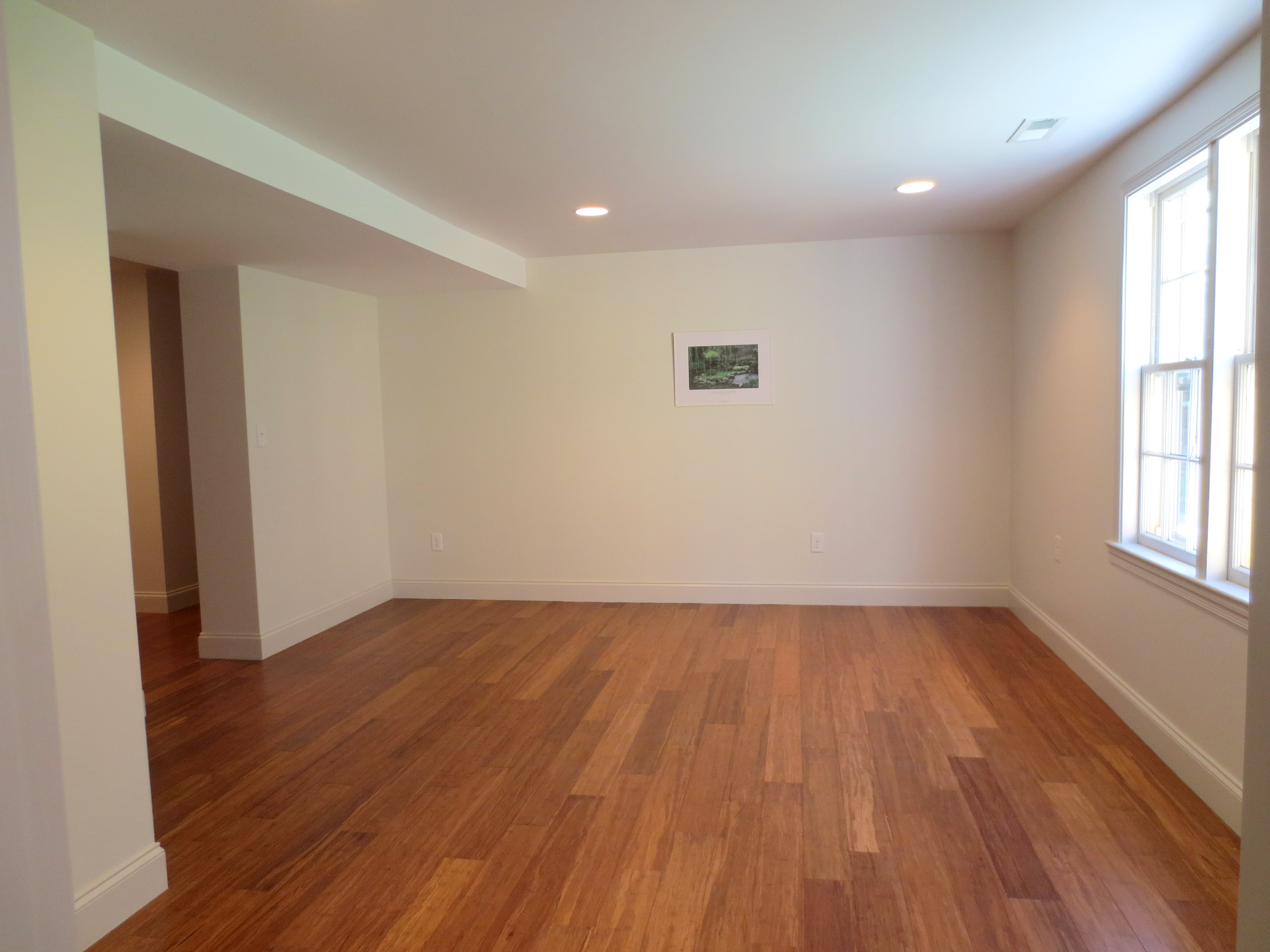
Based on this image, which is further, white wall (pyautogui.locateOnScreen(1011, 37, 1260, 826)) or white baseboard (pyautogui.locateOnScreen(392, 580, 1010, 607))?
white baseboard (pyautogui.locateOnScreen(392, 580, 1010, 607))

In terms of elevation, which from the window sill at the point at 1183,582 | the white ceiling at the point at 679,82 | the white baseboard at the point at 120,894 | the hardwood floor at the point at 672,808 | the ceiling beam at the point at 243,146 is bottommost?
the hardwood floor at the point at 672,808

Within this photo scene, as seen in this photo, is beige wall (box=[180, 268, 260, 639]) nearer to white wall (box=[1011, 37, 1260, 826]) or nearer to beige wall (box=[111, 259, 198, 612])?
beige wall (box=[111, 259, 198, 612])

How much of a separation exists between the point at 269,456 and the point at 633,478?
89.9 inches

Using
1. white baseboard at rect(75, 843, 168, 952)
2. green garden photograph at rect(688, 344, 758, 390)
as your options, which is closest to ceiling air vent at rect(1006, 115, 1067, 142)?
green garden photograph at rect(688, 344, 758, 390)

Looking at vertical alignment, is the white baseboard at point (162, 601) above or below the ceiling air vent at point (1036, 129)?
below

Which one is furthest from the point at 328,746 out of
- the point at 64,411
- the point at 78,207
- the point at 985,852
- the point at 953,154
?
the point at 953,154

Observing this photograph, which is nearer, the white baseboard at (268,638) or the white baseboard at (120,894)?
the white baseboard at (120,894)

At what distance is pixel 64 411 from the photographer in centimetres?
201

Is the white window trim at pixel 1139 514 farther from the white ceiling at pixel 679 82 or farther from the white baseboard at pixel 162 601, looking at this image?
the white baseboard at pixel 162 601

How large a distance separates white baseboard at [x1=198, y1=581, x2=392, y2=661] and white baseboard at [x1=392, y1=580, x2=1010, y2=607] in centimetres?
82

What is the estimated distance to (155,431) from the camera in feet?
18.5

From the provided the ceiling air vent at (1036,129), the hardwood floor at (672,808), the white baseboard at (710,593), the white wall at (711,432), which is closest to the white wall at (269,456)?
the hardwood floor at (672,808)

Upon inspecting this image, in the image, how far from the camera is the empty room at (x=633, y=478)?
80.7 inches

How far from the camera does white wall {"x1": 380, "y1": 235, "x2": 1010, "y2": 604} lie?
5141 mm
